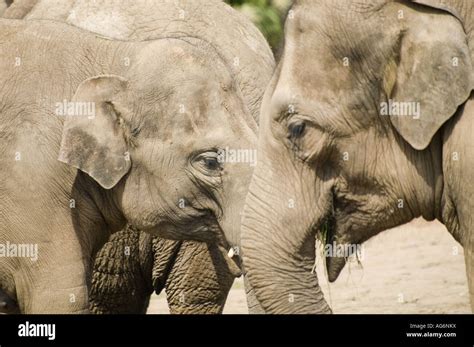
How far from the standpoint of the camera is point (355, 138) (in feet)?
20.7

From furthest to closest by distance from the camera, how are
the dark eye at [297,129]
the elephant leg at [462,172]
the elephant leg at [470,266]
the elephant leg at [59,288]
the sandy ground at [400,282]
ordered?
the sandy ground at [400,282]
the elephant leg at [59,288]
the dark eye at [297,129]
the elephant leg at [470,266]
the elephant leg at [462,172]

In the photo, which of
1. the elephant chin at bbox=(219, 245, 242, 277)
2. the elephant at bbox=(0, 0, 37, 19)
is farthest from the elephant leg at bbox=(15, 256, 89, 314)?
the elephant at bbox=(0, 0, 37, 19)

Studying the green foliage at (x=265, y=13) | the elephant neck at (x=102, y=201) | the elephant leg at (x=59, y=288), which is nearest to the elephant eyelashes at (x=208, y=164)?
the elephant neck at (x=102, y=201)

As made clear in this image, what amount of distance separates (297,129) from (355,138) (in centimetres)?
25

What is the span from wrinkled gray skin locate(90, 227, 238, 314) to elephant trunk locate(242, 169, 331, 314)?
234 centimetres

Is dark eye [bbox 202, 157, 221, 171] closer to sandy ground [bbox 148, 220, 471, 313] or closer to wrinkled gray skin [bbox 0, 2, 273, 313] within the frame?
wrinkled gray skin [bbox 0, 2, 273, 313]

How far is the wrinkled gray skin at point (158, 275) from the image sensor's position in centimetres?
883

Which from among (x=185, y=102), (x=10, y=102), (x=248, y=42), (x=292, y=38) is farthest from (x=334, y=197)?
(x=248, y=42)

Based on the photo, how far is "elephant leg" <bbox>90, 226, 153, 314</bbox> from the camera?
8.79 metres

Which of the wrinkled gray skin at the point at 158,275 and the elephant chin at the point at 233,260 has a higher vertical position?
the elephant chin at the point at 233,260

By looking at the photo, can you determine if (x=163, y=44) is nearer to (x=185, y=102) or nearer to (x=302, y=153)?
(x=185, y=102)

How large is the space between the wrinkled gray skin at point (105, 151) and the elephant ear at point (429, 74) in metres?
1.40

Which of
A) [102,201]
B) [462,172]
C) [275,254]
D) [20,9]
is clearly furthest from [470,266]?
[20,9]

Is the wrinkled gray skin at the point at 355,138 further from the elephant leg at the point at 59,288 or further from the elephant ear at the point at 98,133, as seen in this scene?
the elephant leg at the point at 59,288
